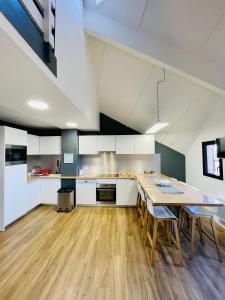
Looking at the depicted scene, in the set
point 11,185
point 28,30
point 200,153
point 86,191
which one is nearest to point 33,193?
point 11,185

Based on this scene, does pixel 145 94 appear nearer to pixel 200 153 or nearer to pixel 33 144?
pixel 200 153

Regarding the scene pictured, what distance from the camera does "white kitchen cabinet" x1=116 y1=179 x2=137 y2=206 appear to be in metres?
4.57

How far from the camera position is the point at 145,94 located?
3443 millimetres

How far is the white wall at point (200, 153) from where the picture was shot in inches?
127

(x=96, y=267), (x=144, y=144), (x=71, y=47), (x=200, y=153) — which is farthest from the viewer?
(x=144, y=144)

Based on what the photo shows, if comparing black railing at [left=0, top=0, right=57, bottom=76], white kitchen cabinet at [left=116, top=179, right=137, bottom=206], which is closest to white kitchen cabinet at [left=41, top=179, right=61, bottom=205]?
white kitchen cabinet at [left=116, top=179, right=137, bottom=206]

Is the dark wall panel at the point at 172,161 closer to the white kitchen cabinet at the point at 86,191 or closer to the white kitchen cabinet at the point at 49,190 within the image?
the white kitchen cabinet at the point at 86,191

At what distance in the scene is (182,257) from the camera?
2365mm

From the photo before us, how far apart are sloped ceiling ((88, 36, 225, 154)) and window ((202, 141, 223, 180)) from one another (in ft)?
1.56

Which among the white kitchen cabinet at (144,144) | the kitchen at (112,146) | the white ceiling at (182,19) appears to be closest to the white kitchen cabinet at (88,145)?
the kitchen at (112,146)

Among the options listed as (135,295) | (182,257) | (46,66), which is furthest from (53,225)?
(46,66)

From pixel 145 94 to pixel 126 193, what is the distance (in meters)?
2.61

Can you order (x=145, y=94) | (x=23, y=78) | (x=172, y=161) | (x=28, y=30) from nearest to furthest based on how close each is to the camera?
(x=28, y=30) → (x=23, y=78) → (x=145, y=94) → (x=172, y=161)

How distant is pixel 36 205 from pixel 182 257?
3.73m
